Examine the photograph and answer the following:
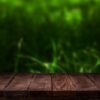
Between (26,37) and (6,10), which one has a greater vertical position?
(6,10)
